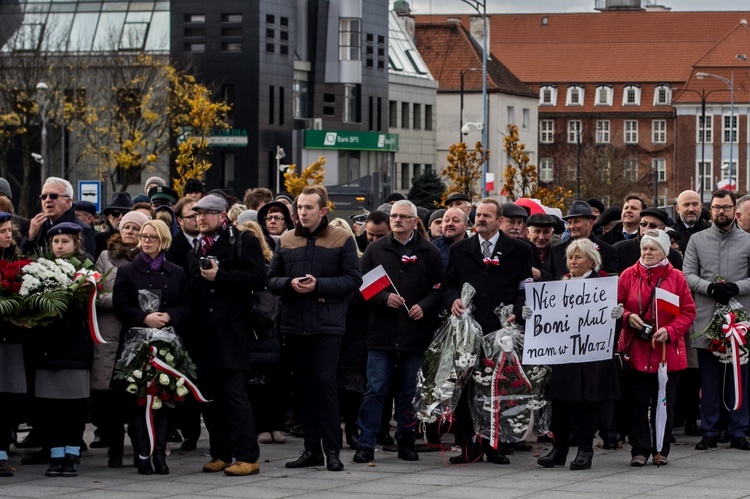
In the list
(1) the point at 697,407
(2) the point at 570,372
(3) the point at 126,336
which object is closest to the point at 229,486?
(3) the point at 126,336

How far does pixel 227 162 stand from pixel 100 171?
520 inches

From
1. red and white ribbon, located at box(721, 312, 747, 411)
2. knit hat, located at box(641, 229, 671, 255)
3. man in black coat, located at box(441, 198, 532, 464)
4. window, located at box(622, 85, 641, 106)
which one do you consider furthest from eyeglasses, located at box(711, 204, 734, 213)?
window, located at box(622, 85, 641, 106)

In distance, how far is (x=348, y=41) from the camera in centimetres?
8275

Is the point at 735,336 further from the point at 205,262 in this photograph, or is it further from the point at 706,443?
the point at 205,262

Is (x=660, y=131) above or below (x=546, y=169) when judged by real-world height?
above

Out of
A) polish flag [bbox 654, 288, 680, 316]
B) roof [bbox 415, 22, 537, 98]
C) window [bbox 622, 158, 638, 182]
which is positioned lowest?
polish flag [bbox 654, 288, 680, 316]

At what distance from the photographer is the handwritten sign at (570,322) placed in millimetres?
12578

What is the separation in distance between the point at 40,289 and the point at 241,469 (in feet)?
6.76

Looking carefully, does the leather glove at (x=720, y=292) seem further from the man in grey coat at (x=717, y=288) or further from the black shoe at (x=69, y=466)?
the black shoe at (x=69, y=466)

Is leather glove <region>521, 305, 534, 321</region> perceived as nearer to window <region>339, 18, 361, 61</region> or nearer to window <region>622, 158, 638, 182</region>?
window <region>339, 18, 361, 61</region>

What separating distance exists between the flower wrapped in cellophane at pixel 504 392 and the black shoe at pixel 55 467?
10.9 feet

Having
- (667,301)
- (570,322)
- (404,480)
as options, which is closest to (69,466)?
(404,480)

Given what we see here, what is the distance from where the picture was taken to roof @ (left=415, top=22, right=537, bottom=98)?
350ft

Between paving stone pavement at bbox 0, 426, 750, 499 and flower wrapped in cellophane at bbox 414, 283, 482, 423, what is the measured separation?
0.48 meters
